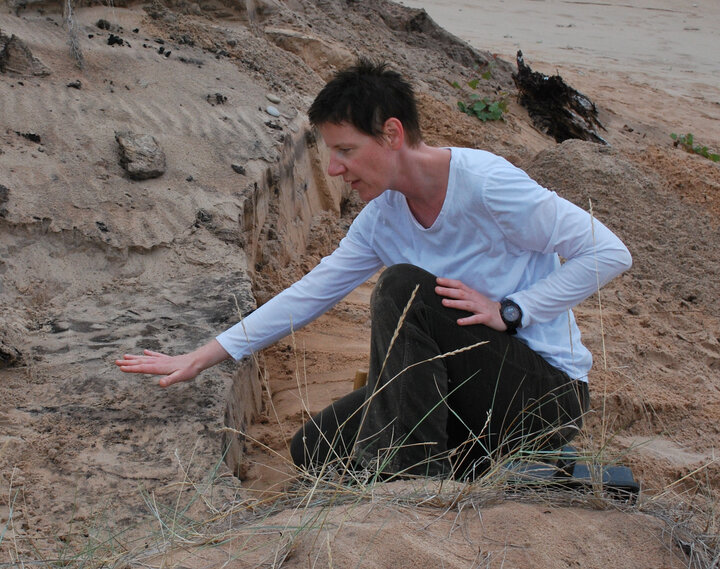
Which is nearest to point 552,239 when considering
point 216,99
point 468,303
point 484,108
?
point 468,303

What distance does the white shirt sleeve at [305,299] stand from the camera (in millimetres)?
2734

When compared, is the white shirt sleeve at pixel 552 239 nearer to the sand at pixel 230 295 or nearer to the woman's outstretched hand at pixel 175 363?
the sand at pixel 230 295

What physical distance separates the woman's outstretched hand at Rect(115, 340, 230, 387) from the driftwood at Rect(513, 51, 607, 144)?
623 centimetres

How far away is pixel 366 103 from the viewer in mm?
2381

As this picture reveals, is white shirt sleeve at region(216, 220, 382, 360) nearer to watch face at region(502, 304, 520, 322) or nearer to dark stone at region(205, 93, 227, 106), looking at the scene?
watch face at region(502, 304, 520, 322)

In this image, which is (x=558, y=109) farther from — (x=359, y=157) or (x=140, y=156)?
(x=359, y=157)

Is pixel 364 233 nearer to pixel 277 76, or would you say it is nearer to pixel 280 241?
pixel 280 241

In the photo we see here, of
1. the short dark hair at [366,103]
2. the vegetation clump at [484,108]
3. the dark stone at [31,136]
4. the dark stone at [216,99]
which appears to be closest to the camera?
the short dark hair at [366,103]

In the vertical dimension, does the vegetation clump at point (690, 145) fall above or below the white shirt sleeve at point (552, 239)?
below

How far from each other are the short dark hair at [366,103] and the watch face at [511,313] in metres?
0.61

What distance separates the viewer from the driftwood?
8.09m

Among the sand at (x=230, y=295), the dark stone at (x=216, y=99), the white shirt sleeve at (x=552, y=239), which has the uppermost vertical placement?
the white shirt sleeve at (x=552, y=239)

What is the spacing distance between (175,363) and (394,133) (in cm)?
106

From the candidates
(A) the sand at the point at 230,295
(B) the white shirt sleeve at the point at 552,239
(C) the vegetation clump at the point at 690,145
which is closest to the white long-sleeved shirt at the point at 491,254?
(B) the white shirt sleeve at the point at 552,239
